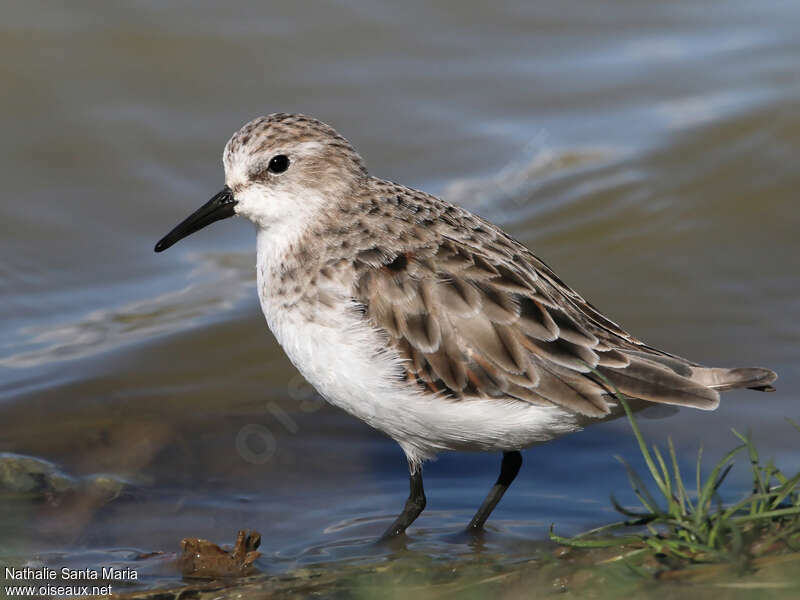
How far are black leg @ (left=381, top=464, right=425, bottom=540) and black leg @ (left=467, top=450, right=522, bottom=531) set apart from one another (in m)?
0.33

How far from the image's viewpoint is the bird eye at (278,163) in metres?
6.93

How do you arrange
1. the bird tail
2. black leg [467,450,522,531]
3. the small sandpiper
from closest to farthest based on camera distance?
1. the bird tail
2. the small sandpiper
3. black leg [467,450,522,531]

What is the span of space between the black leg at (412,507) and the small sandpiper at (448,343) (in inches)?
1.3

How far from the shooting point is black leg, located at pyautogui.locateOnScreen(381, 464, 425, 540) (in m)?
6.80

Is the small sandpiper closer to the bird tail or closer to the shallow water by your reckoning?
the bird tail

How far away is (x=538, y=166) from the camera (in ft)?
39.5

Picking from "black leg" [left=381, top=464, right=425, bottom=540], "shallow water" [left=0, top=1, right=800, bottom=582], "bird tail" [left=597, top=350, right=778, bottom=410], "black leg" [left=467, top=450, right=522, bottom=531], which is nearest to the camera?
"bird tail" [left=597, top=350, right=778, bottom=410]

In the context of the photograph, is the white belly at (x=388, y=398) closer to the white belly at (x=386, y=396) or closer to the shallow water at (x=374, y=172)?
the white belly at (x=386, y=396)

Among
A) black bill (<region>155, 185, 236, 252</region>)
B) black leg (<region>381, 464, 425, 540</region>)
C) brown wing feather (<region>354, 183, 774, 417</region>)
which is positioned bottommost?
black leg (<region>381, 464, 425, 540</region>)

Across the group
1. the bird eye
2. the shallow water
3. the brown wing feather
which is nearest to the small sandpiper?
the brown wing feather

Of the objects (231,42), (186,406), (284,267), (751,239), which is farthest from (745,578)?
(231,42)

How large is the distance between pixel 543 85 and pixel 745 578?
8.98 meters

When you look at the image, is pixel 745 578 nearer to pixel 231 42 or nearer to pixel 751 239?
pixel 751 239

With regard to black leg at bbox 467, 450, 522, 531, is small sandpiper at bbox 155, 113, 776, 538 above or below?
Result: above
